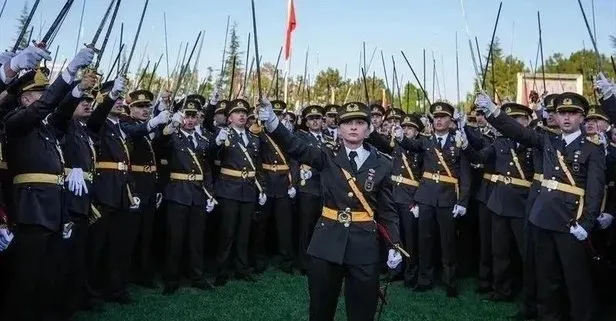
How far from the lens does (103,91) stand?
670cm

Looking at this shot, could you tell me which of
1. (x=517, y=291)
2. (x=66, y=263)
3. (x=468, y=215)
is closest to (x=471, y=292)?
(x=517, y=291)

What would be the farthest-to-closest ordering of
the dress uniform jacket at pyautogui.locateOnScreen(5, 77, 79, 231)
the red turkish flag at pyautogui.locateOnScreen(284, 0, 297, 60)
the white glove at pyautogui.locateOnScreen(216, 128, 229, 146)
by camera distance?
the red turkish flag at pyautogui.locateOnScreen(284, 0, 297, 60)
the white glove at pyautogui.locateOnScreen(216, 128, 229, 146)
the dress uniform jacket at pyautogui.locateOnScreen(5, 77, 79, 231)

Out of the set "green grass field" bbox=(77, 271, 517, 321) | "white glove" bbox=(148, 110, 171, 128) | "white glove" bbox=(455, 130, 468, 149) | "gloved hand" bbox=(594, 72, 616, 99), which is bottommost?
"green grass field" bbox=(77, 271, 517, 321)

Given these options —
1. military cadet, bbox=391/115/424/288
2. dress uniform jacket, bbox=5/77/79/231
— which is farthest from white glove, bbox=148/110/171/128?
military cadet, bbox=391/115/424/288

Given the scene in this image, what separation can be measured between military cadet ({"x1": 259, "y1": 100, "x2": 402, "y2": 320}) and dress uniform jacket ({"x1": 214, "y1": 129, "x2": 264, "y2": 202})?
363 centimetres

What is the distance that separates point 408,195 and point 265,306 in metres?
3.05

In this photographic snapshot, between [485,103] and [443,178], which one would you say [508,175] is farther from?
[485,103]

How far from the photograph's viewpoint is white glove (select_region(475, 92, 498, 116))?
6.12m

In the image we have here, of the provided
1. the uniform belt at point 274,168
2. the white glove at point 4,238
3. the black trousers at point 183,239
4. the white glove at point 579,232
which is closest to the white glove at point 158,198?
the black trousers at point 183,239

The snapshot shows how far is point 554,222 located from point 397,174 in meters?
3.41

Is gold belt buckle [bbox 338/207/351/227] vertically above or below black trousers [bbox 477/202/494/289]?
above

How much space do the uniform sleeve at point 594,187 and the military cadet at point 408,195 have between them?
3.01 meters

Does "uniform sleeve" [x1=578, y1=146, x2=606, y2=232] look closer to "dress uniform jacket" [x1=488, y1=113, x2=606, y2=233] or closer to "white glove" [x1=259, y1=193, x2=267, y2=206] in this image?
"dress uniform jacket" [x1=488, y1=113, x2=606, y2=233]

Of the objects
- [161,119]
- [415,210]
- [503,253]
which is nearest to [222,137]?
[161,119]
